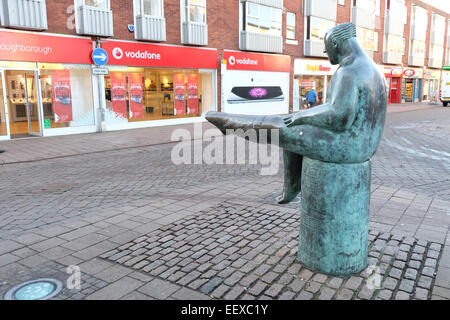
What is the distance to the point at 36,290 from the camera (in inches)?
→ 122

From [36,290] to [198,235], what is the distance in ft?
5.58

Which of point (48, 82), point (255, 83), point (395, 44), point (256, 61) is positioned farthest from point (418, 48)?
point (48, 82)

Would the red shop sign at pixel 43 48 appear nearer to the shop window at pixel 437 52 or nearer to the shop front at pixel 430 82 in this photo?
the shop front at pixel 430 82

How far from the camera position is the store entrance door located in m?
14.2

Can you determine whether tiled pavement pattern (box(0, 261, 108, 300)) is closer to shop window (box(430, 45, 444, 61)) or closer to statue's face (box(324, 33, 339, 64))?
statue's face (box(324, 33, 339, 64))

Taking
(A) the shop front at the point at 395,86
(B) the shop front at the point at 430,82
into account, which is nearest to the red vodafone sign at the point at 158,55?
(A) the shop front at the point at 395,86

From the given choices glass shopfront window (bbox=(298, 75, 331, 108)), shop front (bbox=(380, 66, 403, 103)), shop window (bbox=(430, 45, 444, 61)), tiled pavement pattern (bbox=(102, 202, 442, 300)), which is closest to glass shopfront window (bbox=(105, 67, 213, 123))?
glass shopfront window (bbox=(298, 75, 331, 108))

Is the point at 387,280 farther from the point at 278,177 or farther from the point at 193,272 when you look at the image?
the point at 278,177

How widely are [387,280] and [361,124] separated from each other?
4.40ft

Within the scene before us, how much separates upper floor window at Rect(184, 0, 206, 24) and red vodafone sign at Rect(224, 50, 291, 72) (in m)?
2.33

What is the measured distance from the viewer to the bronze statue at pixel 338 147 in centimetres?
282

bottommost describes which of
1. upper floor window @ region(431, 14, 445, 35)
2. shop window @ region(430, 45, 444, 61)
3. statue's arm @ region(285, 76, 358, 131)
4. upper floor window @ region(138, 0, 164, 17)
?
statue's arm @ region(285, 76, 358, 131)

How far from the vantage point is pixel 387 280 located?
320 cm

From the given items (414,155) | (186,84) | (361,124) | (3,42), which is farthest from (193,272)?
(186,84)
